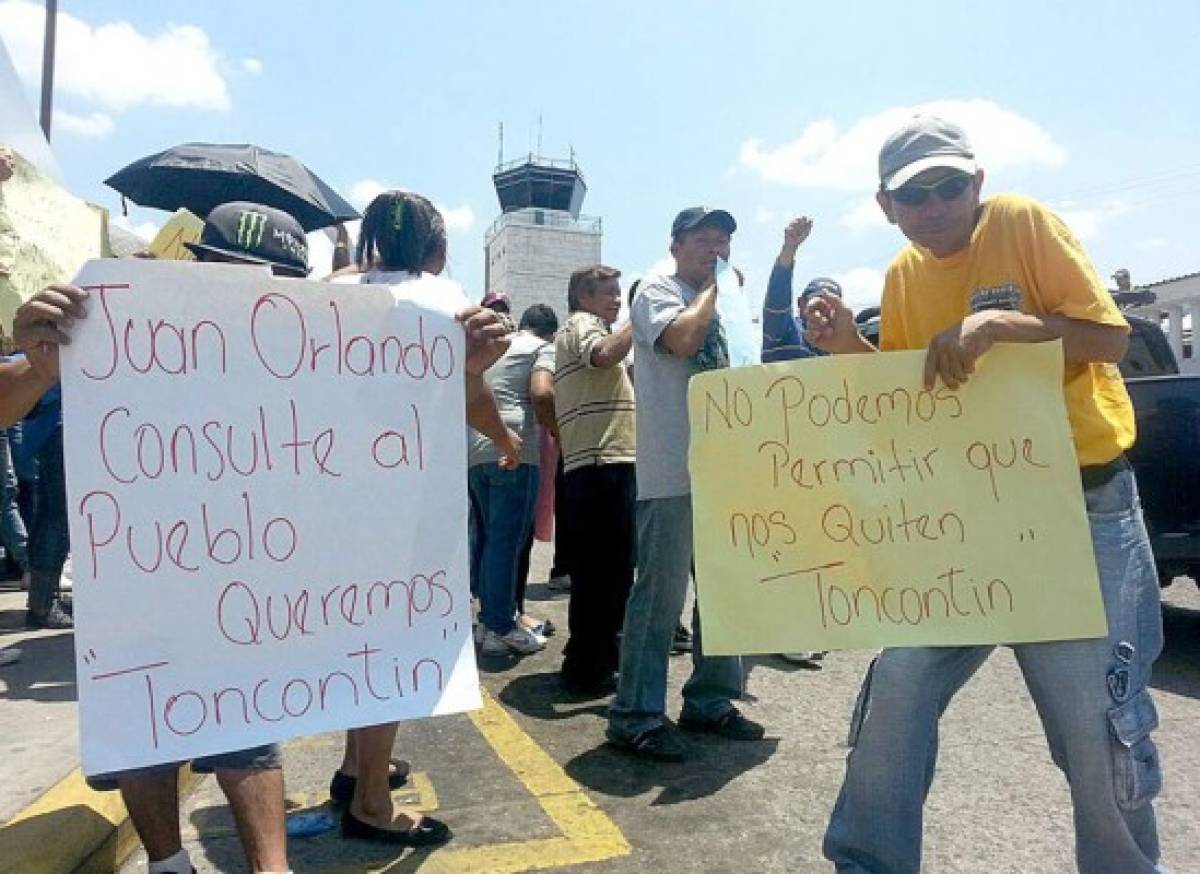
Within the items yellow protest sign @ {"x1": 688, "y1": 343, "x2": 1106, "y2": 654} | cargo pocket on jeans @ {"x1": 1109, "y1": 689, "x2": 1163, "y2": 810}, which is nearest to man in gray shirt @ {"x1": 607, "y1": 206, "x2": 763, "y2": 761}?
yellow protest sign @ {"x1": 688, "y1": 343, "x2": 1106, "y2": 654}

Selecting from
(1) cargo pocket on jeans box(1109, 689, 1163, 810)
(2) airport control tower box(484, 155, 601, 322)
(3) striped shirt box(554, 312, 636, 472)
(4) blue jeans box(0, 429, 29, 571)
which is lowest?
(1) cargo pocket on jeans box(1109, 689, 1163, 810)

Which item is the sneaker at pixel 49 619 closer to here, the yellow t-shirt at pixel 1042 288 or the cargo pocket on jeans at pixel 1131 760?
the yellow t-shirt at pixel 1042 288

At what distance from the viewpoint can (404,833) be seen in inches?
107

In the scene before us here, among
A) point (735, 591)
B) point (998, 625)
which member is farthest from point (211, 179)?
point (998, 625)

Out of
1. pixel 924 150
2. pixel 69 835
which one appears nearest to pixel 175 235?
pixel 69 835

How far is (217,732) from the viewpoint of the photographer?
1.92 metres

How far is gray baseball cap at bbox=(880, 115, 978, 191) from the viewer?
1.99 meters

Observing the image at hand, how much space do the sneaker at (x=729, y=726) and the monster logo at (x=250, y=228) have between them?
7.61 ft

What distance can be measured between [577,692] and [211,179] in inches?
144

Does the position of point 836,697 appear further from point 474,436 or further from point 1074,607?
point 1074,607

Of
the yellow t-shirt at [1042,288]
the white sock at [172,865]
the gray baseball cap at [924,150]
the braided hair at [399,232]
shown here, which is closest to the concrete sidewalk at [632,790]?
the white sock at [172,865]

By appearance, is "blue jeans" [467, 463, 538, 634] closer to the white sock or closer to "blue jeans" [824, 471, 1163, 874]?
the white sock

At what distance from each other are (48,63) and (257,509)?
16.0 metres

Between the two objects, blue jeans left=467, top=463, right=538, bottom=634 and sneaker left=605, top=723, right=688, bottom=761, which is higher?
blue jeans left=467, top=463, right=538, bottom=634
